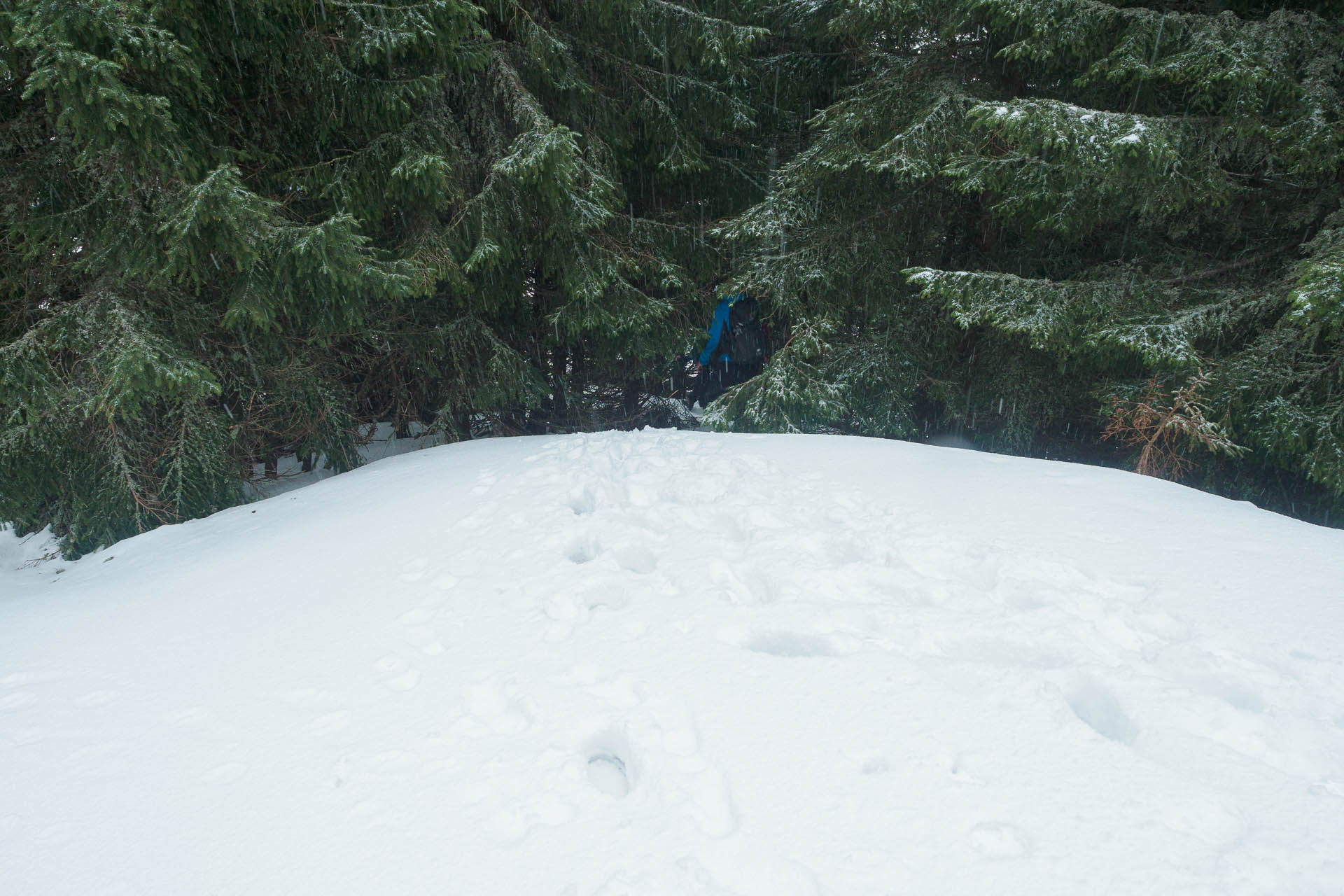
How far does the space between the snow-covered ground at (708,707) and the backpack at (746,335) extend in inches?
235

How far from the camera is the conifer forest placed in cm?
435

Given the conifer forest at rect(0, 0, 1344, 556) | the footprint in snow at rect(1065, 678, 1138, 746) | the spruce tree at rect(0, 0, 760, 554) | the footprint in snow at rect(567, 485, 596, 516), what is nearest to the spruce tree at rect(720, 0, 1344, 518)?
the conifer forest at rect(0, 0, 1344, 556)

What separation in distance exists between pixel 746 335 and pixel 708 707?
304 inches

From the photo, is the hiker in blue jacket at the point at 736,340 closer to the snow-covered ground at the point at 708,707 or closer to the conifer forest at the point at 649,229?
the conifer forest at the point at 649,229

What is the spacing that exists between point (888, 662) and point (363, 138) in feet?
19.8

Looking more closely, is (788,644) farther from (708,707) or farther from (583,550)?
(583,550)

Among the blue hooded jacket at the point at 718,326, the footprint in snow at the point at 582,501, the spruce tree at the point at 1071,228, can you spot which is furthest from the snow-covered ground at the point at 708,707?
the blue hooded jacket at the point at 718,326

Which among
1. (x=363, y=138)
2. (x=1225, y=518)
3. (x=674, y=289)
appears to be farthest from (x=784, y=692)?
(x=674, y=289)

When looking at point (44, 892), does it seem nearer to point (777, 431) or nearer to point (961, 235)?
point (777, 431)

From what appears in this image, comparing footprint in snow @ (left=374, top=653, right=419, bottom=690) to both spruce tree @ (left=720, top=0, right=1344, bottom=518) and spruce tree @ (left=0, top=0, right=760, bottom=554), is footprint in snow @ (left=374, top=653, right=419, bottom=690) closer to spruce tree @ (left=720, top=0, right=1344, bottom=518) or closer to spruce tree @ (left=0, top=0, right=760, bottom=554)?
spruce tree @ (left=0, top=0, right=760, bottom=554)

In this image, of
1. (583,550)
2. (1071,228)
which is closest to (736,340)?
(1071,228)

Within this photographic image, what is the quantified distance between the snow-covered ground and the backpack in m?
5.97

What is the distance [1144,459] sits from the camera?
5.20 m

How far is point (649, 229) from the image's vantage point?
748 centimetres
